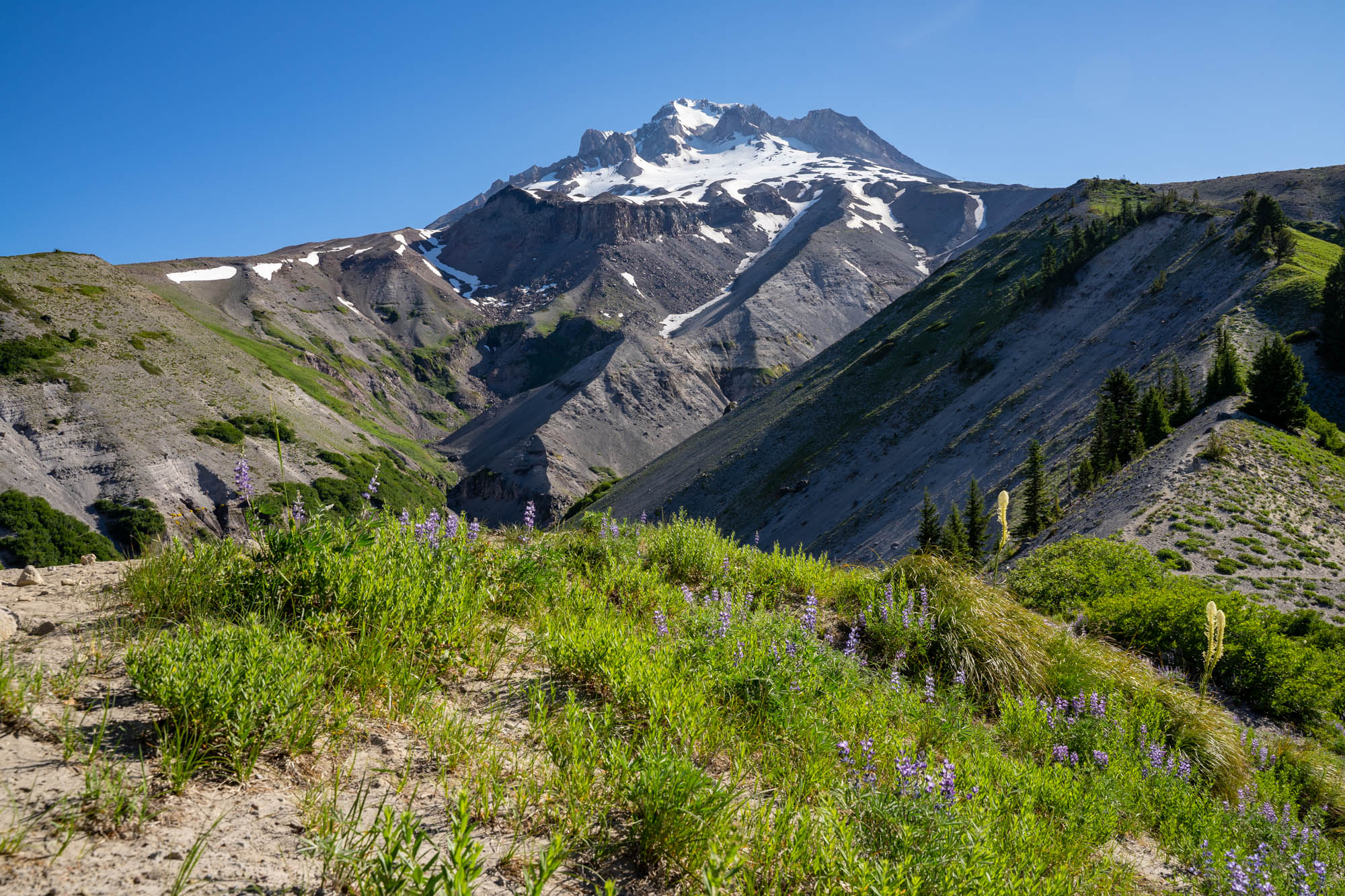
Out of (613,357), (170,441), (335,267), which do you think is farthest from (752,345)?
(335,267)

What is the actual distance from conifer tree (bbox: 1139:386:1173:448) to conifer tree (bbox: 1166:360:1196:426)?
15.7 inches

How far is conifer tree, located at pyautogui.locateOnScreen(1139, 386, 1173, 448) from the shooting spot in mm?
21417

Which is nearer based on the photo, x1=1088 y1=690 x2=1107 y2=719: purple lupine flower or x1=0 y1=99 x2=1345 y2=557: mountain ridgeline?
x1=1088 y1=690 x2=1107 y2=719: purple lupine flower

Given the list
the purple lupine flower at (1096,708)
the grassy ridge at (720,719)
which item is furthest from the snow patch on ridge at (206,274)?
the purple lupine flower at (1096,708)

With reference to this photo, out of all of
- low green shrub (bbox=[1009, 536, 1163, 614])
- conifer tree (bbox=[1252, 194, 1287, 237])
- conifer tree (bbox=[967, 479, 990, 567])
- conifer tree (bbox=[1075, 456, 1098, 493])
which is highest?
conifer tree (bbox=[1252, 194, 1287, 237])

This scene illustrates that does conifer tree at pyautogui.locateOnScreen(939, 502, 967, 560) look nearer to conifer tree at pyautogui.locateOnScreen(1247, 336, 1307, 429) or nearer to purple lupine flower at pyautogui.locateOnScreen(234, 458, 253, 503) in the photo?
conifer tree at pyautogui.locateOnScreen(1247, 336, 1307, 429)

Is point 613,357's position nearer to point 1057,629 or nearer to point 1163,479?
point 1163,479

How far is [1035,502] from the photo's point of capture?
22531 mm

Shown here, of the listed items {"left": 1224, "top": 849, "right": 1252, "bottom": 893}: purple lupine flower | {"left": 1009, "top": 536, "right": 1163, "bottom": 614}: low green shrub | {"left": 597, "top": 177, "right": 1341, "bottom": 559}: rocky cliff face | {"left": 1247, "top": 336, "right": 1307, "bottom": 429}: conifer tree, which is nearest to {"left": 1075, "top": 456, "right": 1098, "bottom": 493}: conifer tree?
{"left": 597, "top": 177, "right": 1341, "bottom": 559}: rocky cliff face

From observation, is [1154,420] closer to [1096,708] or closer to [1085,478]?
[1085,478]

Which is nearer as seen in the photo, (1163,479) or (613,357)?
(1163,479)

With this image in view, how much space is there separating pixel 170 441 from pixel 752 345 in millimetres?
87007

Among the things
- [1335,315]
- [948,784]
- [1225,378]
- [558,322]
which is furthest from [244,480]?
[558,322]

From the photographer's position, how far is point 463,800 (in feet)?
7.41
